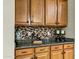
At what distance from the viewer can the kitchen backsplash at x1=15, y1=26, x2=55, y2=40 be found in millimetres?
3519

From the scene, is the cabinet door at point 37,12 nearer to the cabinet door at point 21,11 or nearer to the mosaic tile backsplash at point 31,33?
the cabinet door at point 21,11

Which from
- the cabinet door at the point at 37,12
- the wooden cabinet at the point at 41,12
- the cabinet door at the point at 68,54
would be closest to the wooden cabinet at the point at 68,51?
the cabinet door at the point at 68,54

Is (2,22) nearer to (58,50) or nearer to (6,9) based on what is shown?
(6,9)

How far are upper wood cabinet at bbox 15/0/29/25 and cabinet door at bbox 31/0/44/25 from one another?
18 cm

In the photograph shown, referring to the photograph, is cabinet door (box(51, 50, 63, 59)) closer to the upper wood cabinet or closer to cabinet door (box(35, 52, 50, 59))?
cabinet door (box(35, 52, 50, 59))

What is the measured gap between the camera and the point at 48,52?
3340mm

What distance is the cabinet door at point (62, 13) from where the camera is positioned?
4.07 m

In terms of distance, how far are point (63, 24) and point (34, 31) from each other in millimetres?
901

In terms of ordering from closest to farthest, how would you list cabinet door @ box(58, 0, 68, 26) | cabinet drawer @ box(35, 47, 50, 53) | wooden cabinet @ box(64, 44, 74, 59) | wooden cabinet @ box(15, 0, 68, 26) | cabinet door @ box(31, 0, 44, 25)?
cabinet drawer @ box(35, 47, 50, 53), wooden cabinet @ box(15, 0, 68, 26), cabinet door @ box(31, 0, 44, 25), wooden cabinet @ box(64, 44, 74, 59), cabinet door @ box(58, 0, 68, 26)

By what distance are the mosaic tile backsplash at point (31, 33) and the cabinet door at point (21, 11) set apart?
338mm

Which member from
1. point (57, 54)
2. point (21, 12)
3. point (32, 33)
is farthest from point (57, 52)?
point (21, 12)

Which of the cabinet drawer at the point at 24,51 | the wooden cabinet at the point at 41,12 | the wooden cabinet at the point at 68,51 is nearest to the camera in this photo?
the cabinet drawer at the point at 24,51

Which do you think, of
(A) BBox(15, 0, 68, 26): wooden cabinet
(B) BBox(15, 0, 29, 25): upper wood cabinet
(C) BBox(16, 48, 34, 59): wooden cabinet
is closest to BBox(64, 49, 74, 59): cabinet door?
(A) BBox(15, 0, 68, 26): wooden cabinet

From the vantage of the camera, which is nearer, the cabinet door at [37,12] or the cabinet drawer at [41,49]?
the cabinet drawer at [41,49]
